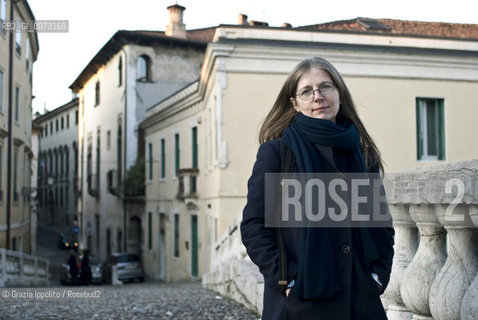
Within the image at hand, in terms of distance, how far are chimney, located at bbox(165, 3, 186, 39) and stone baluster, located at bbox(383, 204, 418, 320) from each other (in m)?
31.9

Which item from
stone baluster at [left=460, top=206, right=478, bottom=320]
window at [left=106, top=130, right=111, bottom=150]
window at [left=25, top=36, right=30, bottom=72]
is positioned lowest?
stone baluster at [left=460, top=206, right=478, bottom=320]

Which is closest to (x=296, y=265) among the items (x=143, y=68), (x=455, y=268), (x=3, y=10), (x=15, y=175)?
(x=455, y=268)

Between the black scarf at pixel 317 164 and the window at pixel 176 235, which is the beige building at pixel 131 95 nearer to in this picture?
the window at pixel 176 235

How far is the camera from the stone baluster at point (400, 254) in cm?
360

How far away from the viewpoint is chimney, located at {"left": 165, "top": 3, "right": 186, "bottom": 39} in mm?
34656

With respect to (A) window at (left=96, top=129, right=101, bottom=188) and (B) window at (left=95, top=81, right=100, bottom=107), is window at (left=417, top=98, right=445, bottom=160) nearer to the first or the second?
(A) window at (left=96, top=129, right=101, bottom=188)

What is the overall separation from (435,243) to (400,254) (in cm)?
43

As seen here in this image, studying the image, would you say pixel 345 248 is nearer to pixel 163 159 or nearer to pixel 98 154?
pixel 163 159

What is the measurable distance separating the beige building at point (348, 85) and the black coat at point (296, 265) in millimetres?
15889

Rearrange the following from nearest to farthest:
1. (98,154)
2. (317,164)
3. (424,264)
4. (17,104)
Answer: (317,164)
(424,264)
(17,104)
(98,154)

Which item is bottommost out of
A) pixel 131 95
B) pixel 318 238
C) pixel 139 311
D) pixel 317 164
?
pixel 139 311

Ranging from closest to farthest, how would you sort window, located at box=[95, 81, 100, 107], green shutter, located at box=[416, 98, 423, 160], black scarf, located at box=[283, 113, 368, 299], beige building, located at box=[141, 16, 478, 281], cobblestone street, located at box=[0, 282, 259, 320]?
black scarf, located at box=[283, 113, 368, 299] < cobblestone street, located at box=[0, 282, 259, 320] < beige building, located at box=[141, 16, 478, 281] < green shutter, located at box=[416, 98, 423, 160] < window, located at box=[95, 81, 100, 107]

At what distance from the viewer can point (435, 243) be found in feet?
10.8

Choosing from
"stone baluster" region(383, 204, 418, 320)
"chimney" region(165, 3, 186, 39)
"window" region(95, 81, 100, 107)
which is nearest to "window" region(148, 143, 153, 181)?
"chimney" region(165, 3, 186, 39)
